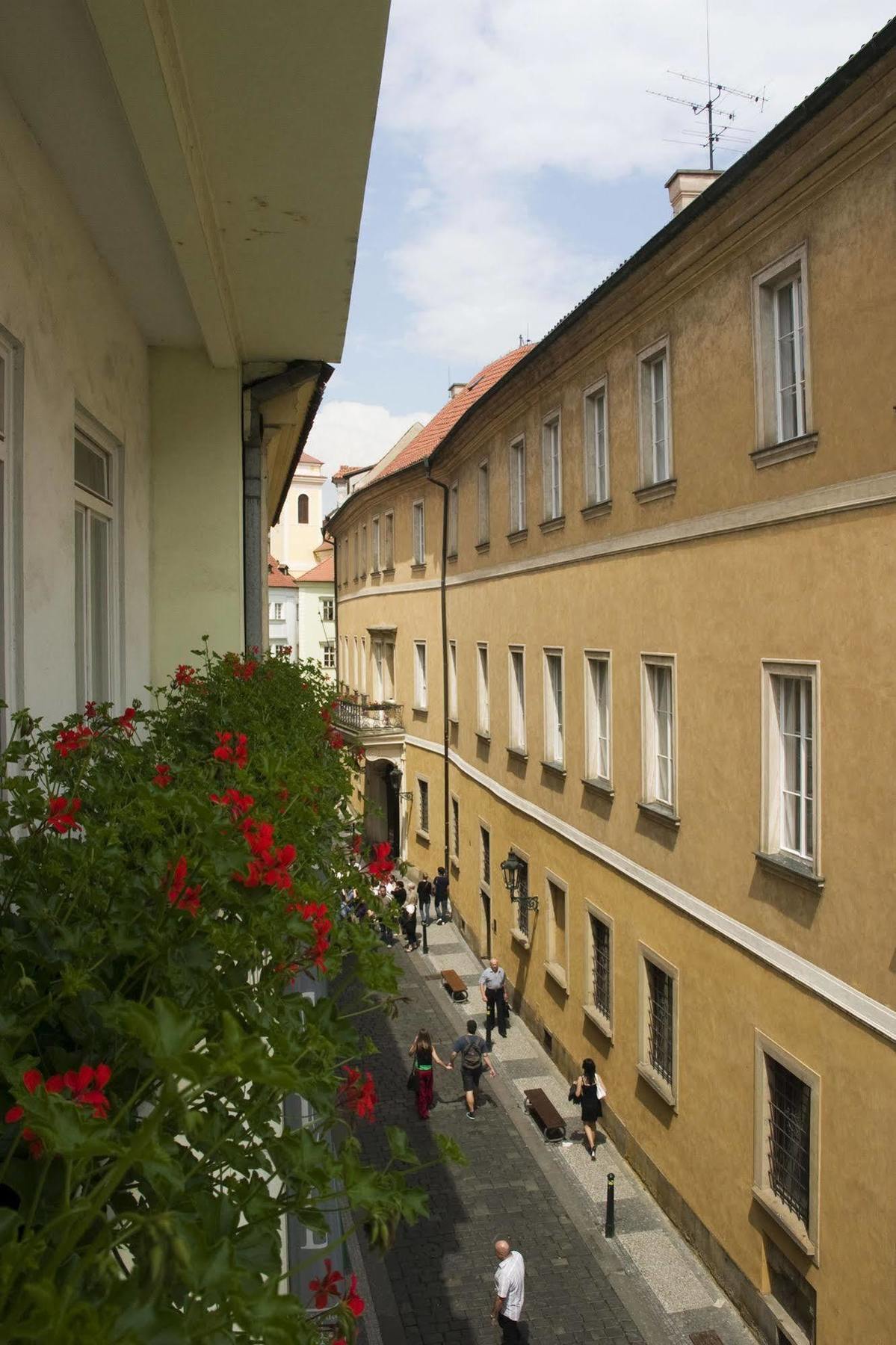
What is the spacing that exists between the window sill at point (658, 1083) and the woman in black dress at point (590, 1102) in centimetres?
107

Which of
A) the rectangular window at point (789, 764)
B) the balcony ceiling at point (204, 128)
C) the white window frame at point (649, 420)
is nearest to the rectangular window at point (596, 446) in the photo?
the white window frame at point (649, 420)

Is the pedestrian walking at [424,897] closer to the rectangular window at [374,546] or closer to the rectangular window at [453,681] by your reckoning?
the rectangular window at [453,681]

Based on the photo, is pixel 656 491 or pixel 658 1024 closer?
pixel 656 491

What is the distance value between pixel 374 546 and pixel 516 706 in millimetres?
16466

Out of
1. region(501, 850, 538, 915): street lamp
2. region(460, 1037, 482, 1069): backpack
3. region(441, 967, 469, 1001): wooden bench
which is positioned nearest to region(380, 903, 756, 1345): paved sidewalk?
region(460, 1037, 482, 1069): backpack

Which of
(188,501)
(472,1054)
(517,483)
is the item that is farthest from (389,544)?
(188,501)

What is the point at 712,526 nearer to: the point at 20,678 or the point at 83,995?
the point at 20,678

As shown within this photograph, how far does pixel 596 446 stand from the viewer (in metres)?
16.9

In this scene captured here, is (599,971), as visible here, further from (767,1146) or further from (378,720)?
(378,720)

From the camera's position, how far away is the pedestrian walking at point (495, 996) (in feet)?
66.8

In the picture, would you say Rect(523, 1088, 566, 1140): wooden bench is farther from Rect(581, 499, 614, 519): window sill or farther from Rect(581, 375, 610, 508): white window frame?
Rect(581, 375, 610, 508): white window frame

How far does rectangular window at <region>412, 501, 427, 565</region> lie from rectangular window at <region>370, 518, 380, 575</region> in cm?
476

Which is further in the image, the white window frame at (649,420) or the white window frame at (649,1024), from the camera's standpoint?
the white window frame at (649,420)

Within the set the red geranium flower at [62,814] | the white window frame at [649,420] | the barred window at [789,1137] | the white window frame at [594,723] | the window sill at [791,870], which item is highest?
the white window frame at [649,420]
